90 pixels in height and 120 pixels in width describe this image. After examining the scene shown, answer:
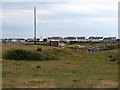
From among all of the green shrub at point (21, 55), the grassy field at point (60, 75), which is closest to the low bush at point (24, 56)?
the green shrub at point (21, 55)

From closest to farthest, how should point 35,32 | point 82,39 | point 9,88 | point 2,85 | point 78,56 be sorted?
point 9,88
point 2,85
point 78,56
point 35,32
point 82,39

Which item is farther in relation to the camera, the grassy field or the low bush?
the low bush

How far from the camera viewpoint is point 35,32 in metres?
47.1

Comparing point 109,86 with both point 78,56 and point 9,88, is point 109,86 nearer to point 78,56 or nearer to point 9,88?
point 9,88

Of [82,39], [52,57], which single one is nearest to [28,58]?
[52,57]

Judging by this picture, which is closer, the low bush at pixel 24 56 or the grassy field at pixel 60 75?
the grassy field at pixel 60 75

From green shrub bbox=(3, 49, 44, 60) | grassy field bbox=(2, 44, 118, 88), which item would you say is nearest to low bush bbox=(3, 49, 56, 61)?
green shrub bbox=(3, 49, 44, 60)

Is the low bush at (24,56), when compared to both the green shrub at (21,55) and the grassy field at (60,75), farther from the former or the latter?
the grassy field at (60,75)

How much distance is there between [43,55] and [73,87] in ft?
63.7

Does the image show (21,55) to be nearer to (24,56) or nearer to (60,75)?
(24,56)

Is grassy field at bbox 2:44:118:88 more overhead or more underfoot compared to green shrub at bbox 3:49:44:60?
more underfoot

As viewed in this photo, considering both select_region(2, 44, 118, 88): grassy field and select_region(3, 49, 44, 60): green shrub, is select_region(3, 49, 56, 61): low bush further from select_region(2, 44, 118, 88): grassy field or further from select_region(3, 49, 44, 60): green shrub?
select_region(2, 44, 118, 88): grassy field

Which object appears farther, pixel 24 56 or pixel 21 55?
pixel 24 56

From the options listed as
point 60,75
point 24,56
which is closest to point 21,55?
point 24,56
